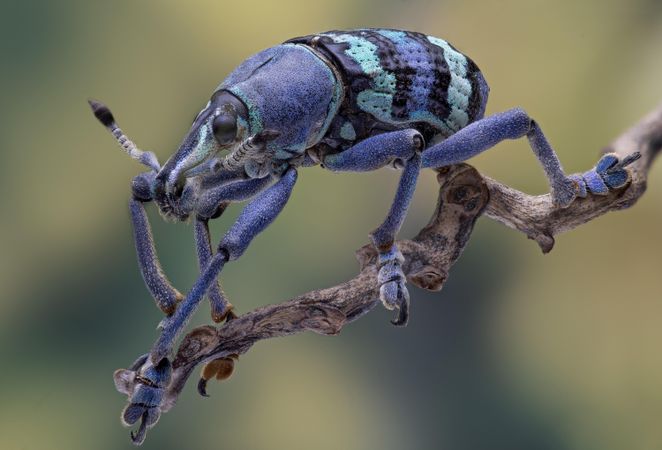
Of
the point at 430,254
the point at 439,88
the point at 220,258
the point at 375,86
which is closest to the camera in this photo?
the point at 220,258

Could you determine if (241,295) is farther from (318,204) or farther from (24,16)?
(24,16)

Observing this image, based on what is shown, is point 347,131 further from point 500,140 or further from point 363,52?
point 500,140

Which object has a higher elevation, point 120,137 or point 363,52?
point 363,52

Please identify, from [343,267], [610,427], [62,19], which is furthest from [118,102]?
[610,427]

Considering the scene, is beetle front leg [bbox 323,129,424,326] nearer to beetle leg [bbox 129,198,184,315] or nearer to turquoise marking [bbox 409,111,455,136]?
turquoise marking [bbox 409,111,455,136]

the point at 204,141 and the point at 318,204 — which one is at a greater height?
the point at 204,141

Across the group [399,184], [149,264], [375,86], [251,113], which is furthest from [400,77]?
[149,264]

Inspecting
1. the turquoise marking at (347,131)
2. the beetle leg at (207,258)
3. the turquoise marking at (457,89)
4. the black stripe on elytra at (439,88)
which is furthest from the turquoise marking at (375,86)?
the beetle leg at (207,258)
